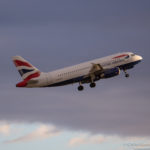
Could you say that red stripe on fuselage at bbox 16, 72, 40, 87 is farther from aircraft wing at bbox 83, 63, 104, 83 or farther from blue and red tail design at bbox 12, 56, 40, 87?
aircraft wing at bbox 83, 63, 104, 83

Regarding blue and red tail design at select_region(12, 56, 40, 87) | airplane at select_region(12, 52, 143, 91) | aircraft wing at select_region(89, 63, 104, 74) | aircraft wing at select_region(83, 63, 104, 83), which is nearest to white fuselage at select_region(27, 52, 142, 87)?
airplane at select_region(12, 52, 143, 91)

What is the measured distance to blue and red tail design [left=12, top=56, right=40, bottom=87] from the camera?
103 metres

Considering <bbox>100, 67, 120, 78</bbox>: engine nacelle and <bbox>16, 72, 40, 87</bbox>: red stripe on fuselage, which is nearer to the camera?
<bbox>16, 72, 40, 87</bbox>: red stripe on fuselage

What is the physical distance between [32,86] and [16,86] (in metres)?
3.53

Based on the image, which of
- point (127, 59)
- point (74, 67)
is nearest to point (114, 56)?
point (127, 59)

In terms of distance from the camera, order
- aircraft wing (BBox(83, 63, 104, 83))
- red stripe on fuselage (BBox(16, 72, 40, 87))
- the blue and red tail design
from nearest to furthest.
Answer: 1. red stripe on fuselage (BBox(16, 72, 40, 87))
2. the blue and red tail design
3. aircraft wing (BBox(83, 63, 104, 83))

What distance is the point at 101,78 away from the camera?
10769cm

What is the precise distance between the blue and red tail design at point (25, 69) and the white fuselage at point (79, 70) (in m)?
1.58

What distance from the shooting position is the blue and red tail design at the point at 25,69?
339 ft

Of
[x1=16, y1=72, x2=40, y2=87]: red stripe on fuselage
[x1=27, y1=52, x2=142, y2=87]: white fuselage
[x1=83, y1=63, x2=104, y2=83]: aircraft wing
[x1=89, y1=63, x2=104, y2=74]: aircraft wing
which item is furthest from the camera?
[x1=83, y1=63, x2=104, y2=83]: aircraft wing

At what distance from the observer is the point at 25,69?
104 meters

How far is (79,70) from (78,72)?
1.86 feet

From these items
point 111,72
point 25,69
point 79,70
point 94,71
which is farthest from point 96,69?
point 25,69

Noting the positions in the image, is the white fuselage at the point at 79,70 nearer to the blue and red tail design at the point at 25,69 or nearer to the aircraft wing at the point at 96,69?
the aircraft wing at the point at 96,69
